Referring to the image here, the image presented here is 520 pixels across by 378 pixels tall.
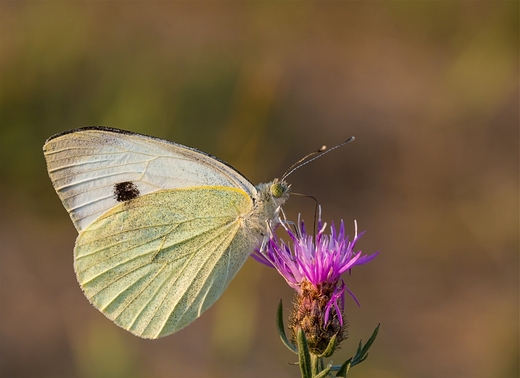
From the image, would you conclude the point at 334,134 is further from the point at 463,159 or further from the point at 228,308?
the point at 228,308

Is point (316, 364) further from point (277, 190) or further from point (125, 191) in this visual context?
point (125, 191)

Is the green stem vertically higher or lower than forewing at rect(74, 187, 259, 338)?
lower

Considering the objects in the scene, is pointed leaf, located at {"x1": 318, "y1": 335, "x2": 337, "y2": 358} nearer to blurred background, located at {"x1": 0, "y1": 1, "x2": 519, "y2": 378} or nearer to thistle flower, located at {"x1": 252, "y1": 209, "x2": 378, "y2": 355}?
thistle flower, located at {"x1": 252, "y1": 209, "x2": 378, "y2": 355}

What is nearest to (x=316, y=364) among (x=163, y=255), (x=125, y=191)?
(x=163, y=255)

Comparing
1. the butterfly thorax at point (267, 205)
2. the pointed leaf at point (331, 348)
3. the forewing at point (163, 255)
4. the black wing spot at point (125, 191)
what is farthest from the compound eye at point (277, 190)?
A: the pointed leaf at point (331, 348)

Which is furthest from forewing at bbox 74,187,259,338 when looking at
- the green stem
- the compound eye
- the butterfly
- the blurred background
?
the blurred background

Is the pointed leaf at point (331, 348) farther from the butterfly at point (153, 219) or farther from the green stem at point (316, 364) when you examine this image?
the butterfly at point (153, 219)
